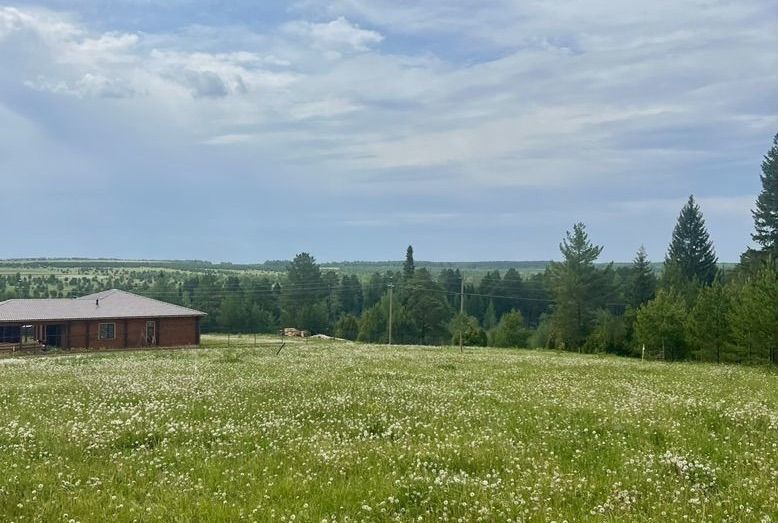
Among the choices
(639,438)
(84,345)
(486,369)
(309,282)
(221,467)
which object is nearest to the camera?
(221,467)

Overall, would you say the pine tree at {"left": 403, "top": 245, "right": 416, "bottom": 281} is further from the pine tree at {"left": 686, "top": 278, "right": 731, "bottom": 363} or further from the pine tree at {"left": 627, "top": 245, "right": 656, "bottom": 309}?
the pine tree at {"left": 686, "top": 278, "right": 731, "bottom": 363}

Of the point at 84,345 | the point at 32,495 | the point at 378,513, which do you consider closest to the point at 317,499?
the point at 378,513

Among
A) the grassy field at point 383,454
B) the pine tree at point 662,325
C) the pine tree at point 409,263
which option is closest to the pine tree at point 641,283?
the pine tree at point 662,325

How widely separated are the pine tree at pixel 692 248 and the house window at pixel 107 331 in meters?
82.1

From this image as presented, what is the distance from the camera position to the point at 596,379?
24.7 metres

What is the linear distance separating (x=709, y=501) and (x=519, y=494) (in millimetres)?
2330

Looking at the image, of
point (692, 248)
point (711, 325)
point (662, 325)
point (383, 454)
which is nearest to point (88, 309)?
point (662, 325)

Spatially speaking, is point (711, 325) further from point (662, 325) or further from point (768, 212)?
point (768, 212)

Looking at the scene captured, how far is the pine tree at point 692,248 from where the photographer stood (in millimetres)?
105938

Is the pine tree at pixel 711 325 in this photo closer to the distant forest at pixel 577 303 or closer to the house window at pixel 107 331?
the distant forest at pixel 577 303

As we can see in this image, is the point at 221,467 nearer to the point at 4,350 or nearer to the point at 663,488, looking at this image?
the point at 663,488

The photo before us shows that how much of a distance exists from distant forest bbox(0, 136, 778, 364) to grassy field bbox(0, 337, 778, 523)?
39.7 meters

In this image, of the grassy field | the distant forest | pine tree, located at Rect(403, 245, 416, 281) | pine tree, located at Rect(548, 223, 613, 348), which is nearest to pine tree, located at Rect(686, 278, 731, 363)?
the distant forest

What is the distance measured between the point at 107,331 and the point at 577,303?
195ft
